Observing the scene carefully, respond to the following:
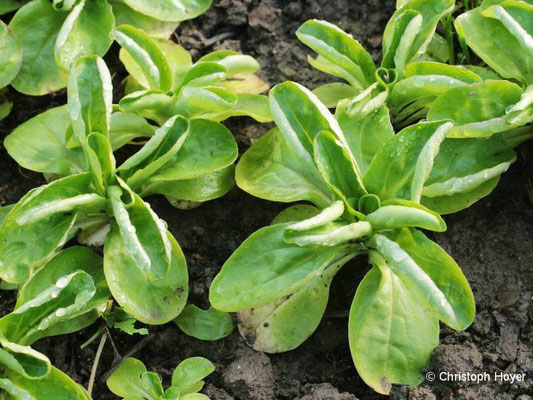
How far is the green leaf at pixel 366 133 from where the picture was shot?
7.75 feet

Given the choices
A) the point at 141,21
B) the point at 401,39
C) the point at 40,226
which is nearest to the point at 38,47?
the point at 141,21

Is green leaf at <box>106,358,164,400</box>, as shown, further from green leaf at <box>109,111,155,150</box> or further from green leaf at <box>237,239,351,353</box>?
green leaf at <box>109,111,155,150</box>

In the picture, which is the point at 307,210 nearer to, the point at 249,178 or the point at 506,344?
the point at 249,178

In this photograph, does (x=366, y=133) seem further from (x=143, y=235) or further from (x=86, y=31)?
(x=86, y=31)

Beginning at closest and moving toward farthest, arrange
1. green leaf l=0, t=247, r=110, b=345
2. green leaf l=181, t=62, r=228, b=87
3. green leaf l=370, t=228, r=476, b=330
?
green leaf l=370, t=228, r=476, b=330 → green leaf l=0, t=247, r=110, b=345 → green leaf l=181, t=62, r=228, b=87

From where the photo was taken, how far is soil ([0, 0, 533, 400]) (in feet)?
7.16

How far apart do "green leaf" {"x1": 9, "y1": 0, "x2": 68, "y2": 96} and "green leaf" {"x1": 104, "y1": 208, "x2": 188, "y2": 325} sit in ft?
2.71

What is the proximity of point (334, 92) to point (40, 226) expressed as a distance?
122 cm

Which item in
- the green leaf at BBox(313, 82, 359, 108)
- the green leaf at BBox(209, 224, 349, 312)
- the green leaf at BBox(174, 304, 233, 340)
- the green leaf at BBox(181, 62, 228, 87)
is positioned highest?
the green leaf at BBox(181, 62, 228, 87)

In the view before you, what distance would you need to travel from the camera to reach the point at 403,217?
6.55ft

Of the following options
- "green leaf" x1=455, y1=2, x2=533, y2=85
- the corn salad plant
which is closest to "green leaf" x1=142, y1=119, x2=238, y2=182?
the corn salad plant

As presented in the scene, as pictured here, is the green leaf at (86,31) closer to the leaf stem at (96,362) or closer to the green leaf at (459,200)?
the leaf stem at (96,362)

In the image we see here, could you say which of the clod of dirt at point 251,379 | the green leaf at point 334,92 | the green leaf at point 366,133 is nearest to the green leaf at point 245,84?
the green leaf at point 334,92

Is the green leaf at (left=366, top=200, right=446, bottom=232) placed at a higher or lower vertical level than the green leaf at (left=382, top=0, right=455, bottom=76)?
lower
